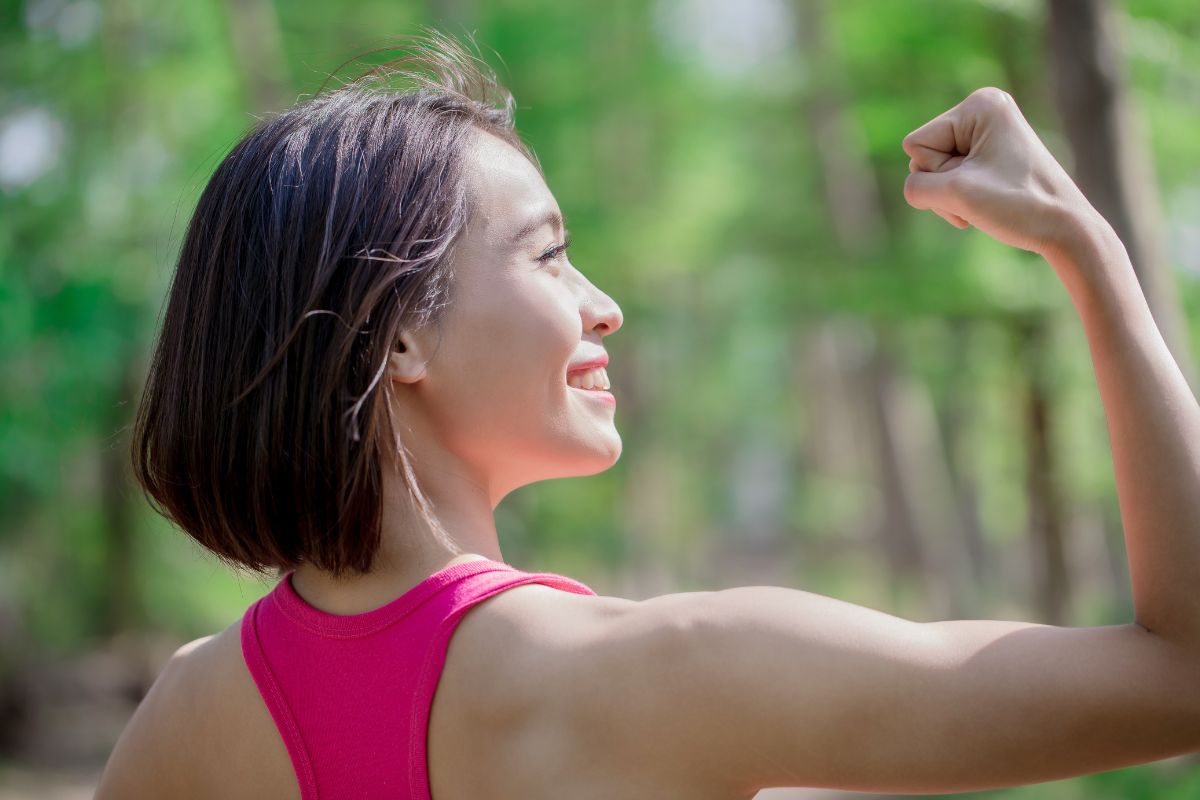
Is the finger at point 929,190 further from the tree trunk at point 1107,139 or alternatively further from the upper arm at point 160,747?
the tree trunk at point 1107,139

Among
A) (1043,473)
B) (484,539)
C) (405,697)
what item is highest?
(484,539)

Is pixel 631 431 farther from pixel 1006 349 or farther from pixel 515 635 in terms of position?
pixel 515 635

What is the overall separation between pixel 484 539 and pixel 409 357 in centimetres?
25

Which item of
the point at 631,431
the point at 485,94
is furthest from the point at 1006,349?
the point at 485,94

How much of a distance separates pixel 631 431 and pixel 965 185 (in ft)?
53.0

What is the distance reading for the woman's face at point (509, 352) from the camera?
4.76ft

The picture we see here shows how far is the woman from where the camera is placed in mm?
1140

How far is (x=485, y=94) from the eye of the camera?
1813 millimetres

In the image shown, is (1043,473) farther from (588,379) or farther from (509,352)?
(509,352)

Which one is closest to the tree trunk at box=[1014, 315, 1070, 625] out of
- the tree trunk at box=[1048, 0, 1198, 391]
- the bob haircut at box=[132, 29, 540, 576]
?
the tree trunk at box=[1048, 0, 1198, 391]

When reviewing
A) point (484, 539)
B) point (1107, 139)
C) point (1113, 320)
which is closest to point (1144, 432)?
point (1113, 320)

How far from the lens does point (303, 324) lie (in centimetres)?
138

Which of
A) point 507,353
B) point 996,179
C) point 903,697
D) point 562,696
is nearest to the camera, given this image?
point 903,697

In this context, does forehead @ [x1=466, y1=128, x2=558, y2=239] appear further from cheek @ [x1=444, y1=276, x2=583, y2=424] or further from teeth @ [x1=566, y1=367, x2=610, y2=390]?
teeth @ [x1=566, y1=367, x2=610, y2=390]
